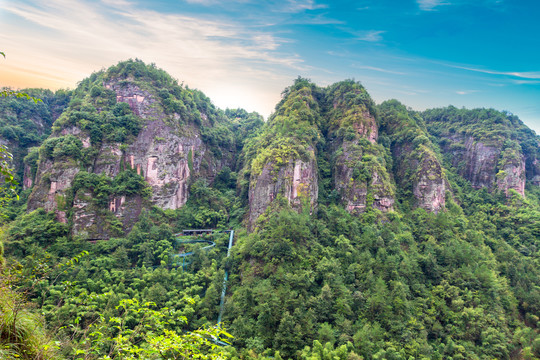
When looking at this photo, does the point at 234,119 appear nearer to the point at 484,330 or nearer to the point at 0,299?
the point at 484,330

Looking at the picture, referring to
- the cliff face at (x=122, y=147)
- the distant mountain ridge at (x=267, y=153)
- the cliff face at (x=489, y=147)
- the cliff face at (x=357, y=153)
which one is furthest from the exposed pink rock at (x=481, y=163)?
the cliff face at (x=122, y=147)

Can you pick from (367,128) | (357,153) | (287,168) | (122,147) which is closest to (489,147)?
(367,128)

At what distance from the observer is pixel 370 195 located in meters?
32.4

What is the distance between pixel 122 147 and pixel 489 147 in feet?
187

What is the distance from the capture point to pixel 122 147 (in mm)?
34844

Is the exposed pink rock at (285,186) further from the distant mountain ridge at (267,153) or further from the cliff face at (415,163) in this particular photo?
the cliff face at (415,163)

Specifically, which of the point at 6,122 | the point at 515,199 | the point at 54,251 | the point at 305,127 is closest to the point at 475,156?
the point at 515,199

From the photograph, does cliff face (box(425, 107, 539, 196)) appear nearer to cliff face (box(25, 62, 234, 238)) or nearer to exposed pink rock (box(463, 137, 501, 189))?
exposed pink rock (box(463, 137, 501, 189))

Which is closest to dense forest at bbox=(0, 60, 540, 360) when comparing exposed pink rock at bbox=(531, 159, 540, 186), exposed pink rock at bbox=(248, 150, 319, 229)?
exposed pink rock at bbox=(248, 150, 319, 229)

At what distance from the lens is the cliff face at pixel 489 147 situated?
131 ft

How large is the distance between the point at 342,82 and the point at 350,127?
1253cm

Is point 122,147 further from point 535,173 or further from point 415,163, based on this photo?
point 535,173

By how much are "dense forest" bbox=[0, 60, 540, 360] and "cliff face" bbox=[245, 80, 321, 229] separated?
8.8 inches

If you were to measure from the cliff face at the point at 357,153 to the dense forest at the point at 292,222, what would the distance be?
8.6 inches
